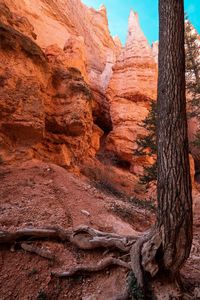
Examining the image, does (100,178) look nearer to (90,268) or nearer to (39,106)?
(39,106)

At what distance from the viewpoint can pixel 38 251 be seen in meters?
4.83

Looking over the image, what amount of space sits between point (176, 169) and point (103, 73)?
26.8 metres

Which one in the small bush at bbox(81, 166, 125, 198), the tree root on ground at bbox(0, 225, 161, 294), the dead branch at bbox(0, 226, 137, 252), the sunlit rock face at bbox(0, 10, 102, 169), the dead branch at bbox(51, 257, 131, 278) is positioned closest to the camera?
the tree root on ground at bbox(0, 225, 161, 294)

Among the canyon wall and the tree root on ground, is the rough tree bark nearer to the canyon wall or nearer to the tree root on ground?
the tree root on ground

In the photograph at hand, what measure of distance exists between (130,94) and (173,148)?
67.9 feet

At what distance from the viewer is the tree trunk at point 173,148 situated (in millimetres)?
3564

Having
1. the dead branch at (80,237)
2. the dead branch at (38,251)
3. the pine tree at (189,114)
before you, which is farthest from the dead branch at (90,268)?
the pine tree at (189,114)

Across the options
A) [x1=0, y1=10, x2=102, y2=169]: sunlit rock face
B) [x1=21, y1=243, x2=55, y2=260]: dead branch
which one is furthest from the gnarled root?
[x1=0, y1=10, x2=102, y2=169]: sunlit rock face

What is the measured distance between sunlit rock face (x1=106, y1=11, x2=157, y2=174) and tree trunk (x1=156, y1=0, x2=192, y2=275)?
16.1 meters

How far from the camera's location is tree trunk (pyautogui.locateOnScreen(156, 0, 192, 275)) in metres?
3.56

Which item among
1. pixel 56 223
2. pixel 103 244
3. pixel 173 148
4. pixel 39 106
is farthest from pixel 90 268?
pixel 39 106

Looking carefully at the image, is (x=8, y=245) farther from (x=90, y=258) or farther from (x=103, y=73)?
(x=103, y=73)

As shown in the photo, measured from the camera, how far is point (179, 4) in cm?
414

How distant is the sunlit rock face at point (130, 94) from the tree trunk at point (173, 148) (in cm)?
1605
